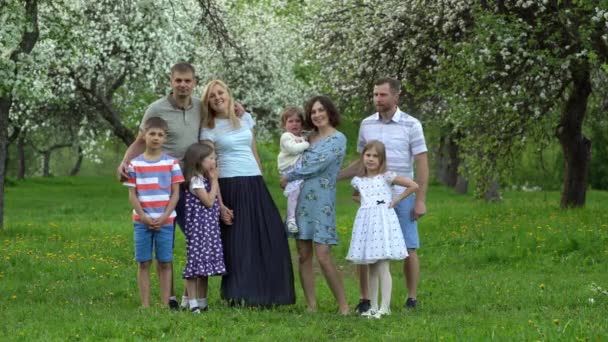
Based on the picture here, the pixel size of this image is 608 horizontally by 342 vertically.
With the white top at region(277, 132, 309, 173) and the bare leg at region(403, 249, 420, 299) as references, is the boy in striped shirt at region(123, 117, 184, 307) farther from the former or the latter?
the bare leg at region(403, 249, 420, 299)

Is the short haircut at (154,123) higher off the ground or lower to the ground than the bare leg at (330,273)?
higher

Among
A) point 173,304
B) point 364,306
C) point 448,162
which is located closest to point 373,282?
point 364,306

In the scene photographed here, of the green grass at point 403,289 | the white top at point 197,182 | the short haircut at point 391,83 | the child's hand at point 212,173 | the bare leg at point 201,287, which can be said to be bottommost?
the green grass at point 403,289

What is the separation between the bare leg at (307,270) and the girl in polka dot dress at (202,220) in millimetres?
719

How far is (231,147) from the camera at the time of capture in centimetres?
1032

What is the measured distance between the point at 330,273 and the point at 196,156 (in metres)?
1.62

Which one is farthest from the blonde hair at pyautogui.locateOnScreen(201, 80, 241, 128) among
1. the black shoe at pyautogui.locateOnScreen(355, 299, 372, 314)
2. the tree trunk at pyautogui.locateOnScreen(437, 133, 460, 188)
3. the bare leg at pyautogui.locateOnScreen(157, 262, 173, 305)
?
the tree trunk at pyautogui.locateOnScreen(437, 133, 460, 188)

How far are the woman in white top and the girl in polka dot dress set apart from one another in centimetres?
16

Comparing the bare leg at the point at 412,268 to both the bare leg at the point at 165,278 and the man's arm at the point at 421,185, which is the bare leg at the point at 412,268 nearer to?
the man's arm at the point at 421,185

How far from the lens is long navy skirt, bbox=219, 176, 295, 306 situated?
1034 centimetres

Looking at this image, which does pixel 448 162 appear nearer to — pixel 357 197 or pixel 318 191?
pixel 357 197

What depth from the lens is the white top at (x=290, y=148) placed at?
10281 millimetres

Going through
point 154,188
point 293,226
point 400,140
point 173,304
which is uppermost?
point 400,140

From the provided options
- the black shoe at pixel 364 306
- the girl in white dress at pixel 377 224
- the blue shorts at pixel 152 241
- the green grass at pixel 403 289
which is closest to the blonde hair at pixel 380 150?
the girl in white dress at pixel 377 224
